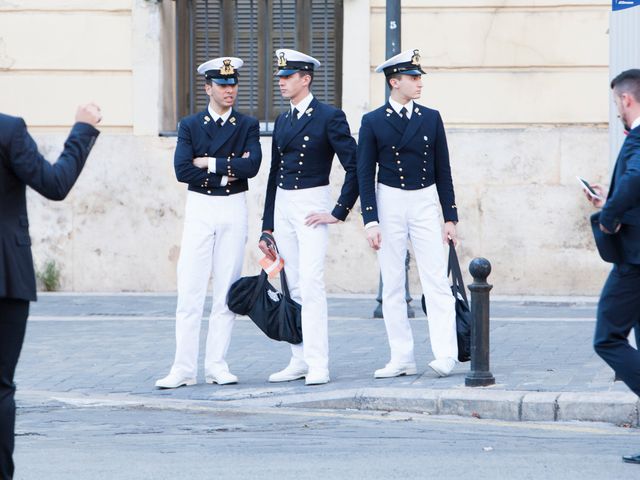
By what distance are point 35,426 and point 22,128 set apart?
2.86 meters

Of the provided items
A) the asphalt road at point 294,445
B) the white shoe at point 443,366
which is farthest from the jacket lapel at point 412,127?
the asphalt road at point 294,445

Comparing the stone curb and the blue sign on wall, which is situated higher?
the blue sign on wall

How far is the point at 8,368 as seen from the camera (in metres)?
5.56

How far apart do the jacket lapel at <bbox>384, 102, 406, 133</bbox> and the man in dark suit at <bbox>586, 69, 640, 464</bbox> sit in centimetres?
245

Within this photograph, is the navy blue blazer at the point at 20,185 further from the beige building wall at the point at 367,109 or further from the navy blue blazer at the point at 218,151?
the beige building wall at the point at 367,109

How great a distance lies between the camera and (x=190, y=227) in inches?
362

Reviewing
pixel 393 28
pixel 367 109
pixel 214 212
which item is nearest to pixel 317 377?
pixel 214 212

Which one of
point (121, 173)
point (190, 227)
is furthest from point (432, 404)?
point (121, 173)

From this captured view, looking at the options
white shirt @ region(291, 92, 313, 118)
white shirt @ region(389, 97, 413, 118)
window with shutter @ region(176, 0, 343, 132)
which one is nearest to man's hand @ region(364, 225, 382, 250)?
white shirt @ region(389, 97, 413, 118)

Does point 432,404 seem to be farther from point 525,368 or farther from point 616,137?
point 616,137

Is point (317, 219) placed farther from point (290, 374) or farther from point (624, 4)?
point (624, 4)

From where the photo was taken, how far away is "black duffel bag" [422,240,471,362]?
9.20 metres

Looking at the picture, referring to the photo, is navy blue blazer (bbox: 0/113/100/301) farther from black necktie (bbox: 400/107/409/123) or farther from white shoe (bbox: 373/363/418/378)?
white shoe (bbox: 373/363/418/378)

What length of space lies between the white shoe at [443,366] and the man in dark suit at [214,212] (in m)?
1.31
